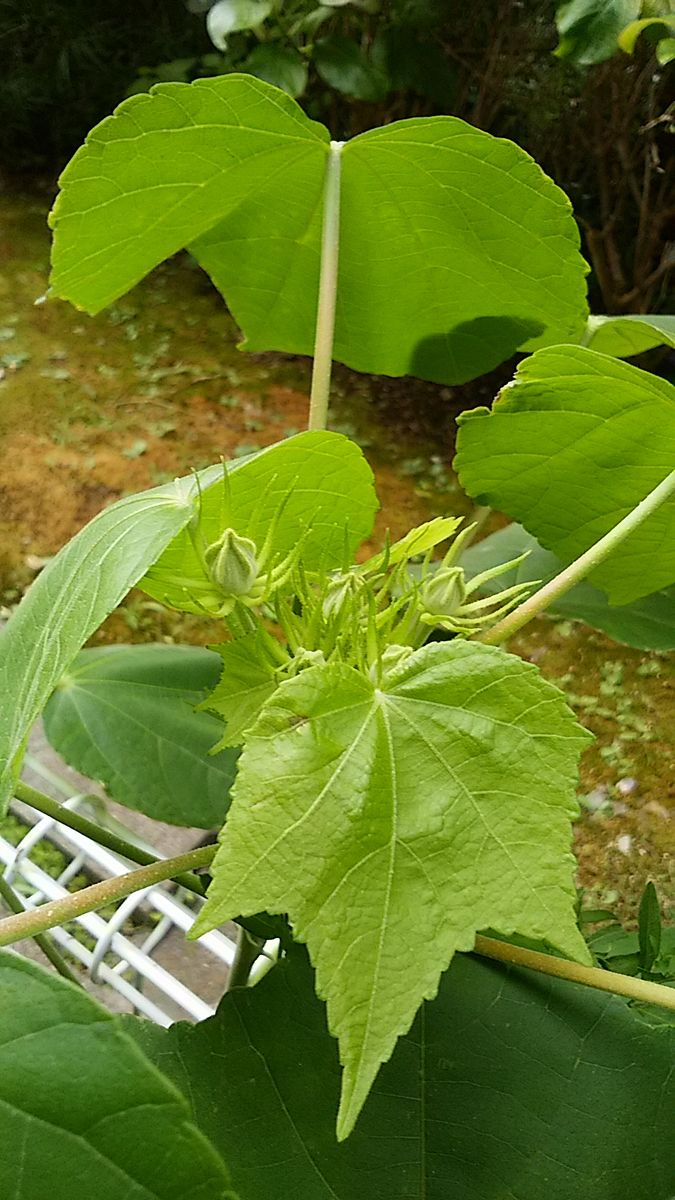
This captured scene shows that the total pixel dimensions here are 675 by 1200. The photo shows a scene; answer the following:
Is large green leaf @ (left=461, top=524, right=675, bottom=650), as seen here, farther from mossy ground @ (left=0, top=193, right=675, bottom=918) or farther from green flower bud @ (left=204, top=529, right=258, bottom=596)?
mossy ground @ (left=0, top=193, right=675, bottom=918)

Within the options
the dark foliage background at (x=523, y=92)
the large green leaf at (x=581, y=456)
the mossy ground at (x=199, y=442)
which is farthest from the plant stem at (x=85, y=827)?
the dark foliage background at (x=523, y=92)

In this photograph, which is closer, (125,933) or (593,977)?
(593,977)

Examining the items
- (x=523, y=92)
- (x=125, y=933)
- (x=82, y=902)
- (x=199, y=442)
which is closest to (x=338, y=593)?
(x=82, y=902)

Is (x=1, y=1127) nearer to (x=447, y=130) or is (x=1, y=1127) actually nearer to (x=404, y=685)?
(x=404, y=685)

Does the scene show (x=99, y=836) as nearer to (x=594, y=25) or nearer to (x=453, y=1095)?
(x=453, y=1095)

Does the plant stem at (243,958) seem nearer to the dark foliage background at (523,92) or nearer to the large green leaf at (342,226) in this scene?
the large green leaf at (342,226)

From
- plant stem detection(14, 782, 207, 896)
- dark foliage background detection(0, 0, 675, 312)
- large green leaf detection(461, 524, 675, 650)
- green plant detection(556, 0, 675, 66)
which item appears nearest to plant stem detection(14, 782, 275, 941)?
plant stem detection(14, 782, 207, 896)
